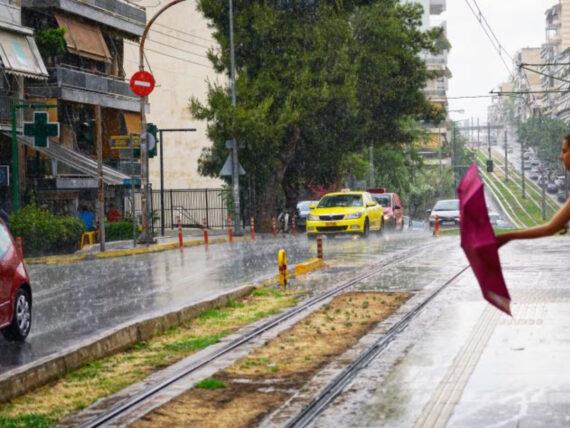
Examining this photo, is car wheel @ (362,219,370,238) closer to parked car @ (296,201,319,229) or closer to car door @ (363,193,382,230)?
car door @ (363,193,382,230)

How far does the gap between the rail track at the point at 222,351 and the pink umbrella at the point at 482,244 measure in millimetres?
3934

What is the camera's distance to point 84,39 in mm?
52219

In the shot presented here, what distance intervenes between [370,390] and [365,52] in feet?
156

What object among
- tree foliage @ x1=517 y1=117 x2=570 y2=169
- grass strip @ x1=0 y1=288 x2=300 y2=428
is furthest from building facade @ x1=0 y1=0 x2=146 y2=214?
tree foliage @ x1=517 y1=117 x2=570 y2=169

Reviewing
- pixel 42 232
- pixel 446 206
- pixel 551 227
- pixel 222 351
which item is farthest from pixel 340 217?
pixel 551 227

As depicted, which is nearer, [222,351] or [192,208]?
[222,351]

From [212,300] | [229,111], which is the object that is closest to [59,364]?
[212,300]

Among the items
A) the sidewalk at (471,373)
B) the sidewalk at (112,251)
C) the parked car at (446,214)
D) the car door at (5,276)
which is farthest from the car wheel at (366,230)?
the car door at (5,276)

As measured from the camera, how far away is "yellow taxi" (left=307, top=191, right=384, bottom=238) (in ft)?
137

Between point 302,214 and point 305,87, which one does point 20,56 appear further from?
point 302,214

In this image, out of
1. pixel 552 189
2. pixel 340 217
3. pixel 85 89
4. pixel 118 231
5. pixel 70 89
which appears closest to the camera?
pixel 340 217

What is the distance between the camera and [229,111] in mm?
51469

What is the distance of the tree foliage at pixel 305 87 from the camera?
172 feet

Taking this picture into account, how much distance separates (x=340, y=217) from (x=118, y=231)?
779cm
